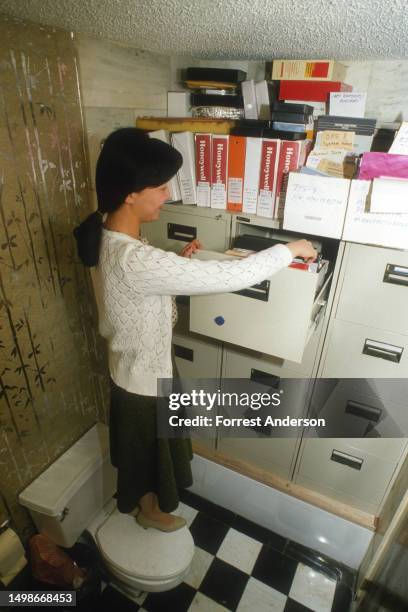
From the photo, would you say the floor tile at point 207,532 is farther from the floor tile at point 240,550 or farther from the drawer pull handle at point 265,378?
the drawer pull handle at point 265,378

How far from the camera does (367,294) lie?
1297mm

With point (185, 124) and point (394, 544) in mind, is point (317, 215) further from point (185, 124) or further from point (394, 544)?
point (394, 544)

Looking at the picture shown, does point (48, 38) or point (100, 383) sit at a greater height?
point (48, 38)

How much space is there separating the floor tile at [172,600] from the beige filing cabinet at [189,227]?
1.50m

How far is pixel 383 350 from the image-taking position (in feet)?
4.41

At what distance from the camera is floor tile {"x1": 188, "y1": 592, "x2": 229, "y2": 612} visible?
5.01ft

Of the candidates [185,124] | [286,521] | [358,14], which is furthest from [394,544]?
[185,124]

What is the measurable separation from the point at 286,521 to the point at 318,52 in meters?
2.05

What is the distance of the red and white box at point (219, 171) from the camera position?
135cm

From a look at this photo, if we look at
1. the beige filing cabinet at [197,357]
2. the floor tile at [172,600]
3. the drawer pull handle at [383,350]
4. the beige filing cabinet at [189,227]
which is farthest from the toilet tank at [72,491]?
the drawer pull handle at [383,350]

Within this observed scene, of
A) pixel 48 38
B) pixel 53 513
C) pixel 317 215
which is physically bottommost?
pixel 53 513

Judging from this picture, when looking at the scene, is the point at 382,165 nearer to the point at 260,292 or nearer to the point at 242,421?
the point at 260,292

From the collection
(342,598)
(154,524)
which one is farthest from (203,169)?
(342,598)

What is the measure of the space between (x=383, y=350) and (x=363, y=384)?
0.18 meters
